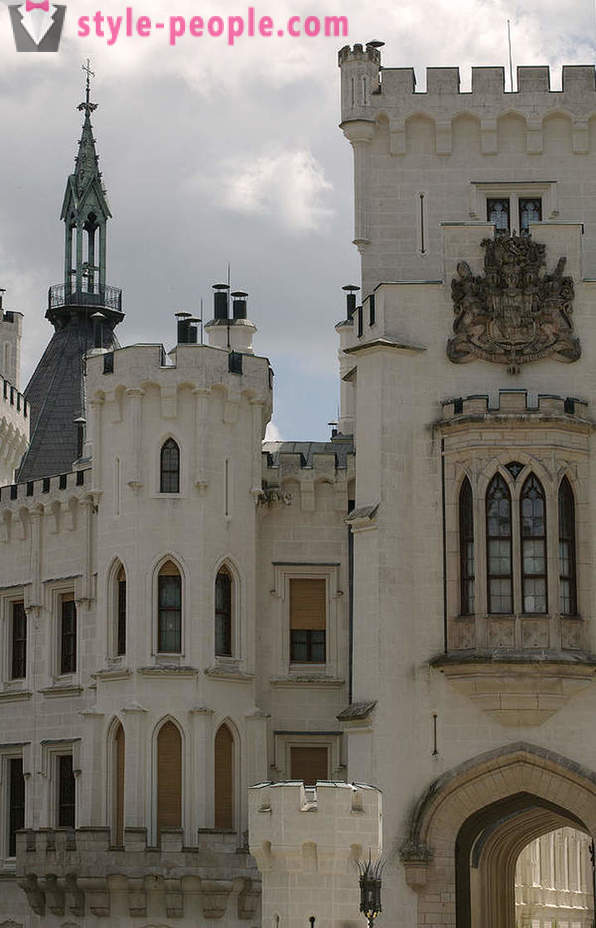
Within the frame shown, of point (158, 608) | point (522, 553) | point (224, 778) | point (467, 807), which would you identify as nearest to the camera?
point (467, 807)

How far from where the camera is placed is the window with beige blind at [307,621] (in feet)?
149

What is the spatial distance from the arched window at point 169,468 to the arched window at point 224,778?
5297mm

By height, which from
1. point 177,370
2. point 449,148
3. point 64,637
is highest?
point 449,148

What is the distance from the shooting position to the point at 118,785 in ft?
141

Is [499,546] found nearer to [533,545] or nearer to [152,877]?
[533,545]

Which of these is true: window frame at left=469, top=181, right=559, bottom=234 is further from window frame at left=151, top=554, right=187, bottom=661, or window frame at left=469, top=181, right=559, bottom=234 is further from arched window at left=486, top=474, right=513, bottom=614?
window frame at left=151, top=554, right=187, bottom=661

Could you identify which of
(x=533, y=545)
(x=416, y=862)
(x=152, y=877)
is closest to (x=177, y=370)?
(x=533, y=545)

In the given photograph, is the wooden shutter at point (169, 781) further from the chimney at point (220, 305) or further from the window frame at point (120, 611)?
the chimney at point (220, 305)

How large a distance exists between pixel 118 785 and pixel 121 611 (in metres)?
3.76

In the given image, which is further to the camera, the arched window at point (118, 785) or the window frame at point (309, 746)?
the window frame at point (309, 746)

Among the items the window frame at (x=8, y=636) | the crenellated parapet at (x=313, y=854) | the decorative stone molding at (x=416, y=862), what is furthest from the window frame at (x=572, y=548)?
the window frame at (x=8, y=636)

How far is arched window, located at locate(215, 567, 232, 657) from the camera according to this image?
4347 cm

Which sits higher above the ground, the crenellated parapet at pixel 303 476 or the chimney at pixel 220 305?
the chimney at pixel 220 305

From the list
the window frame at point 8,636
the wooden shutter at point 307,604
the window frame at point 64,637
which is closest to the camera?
the wooden shutter at point 307,604
